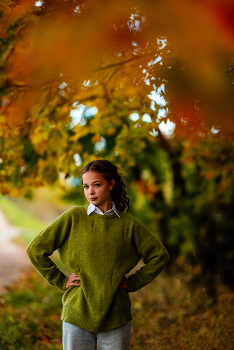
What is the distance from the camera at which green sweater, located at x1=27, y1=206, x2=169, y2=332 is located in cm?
210

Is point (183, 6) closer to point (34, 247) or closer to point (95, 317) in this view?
point (34, 247)

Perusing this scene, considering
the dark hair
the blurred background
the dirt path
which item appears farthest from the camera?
the dirt path

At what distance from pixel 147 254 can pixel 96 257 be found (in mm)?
367

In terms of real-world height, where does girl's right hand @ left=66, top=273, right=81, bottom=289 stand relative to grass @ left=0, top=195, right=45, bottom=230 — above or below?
below

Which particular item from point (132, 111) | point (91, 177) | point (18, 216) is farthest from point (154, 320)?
point (18, 216)

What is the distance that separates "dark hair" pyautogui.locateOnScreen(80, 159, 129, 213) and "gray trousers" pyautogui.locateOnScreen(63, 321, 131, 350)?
80cm

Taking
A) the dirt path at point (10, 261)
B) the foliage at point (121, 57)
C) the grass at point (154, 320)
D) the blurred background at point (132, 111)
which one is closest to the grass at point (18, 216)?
the dirt path at point (10, 261)

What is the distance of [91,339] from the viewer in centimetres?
213

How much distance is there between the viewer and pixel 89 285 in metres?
2.12

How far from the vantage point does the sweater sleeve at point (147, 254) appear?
223 cm

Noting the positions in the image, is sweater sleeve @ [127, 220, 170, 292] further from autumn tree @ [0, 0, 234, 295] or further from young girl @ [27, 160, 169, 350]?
autumn tree @ [0, 0, 234, 295]

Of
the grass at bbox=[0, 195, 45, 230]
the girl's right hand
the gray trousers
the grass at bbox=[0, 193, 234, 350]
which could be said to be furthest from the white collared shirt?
the grass at bbox=[0, 195, 45, 230]

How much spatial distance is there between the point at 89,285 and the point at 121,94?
1.93 m

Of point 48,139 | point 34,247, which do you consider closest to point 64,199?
point 48,139
